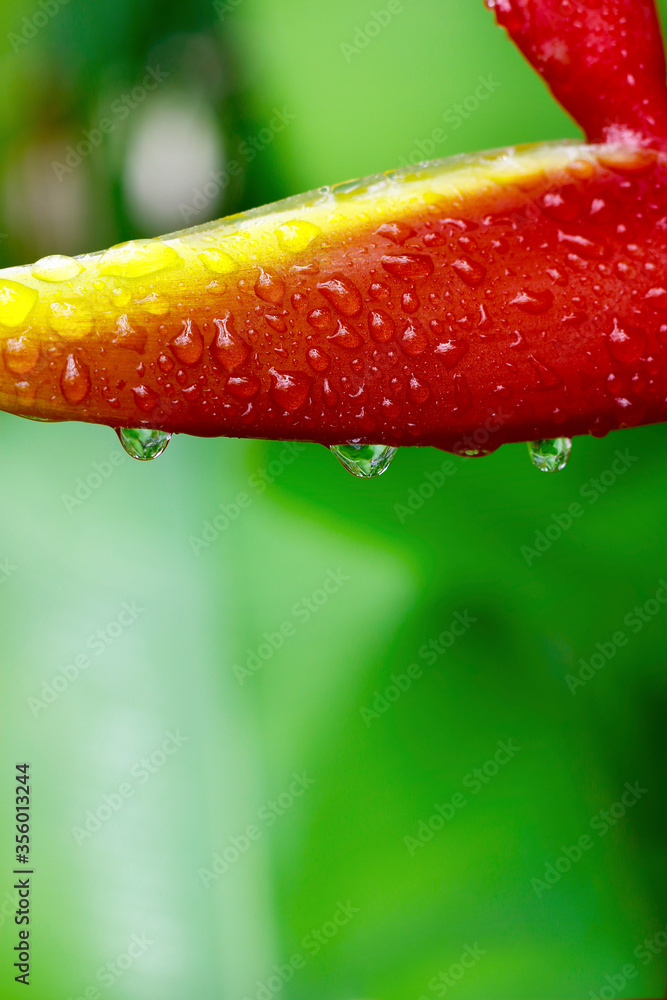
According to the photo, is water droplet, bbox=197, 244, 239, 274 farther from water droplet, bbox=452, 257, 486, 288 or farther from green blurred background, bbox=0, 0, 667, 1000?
green blurred background, bbox=0, 0, 667, 1000

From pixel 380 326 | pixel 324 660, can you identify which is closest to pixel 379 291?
pixel 380 326

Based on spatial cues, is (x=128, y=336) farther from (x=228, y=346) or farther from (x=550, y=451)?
(x=550, y=451)

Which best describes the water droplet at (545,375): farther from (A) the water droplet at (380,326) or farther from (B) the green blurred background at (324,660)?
(B) the green blurred background at (324,660)

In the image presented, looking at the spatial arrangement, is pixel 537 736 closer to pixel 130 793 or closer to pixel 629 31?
pixel 130 793

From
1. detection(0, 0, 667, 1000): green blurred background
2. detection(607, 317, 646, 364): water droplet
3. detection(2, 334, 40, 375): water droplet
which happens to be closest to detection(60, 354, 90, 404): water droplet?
detection(2, 334, 40, 375): water droplet

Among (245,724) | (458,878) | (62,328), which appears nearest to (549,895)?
(458,878)

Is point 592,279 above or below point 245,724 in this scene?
above

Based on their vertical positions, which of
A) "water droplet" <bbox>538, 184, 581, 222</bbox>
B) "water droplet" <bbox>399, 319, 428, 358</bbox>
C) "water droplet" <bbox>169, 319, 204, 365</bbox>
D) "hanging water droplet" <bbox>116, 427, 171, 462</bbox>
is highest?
"water droplet" <bbox>538, 184, 581, 222</bbox>
